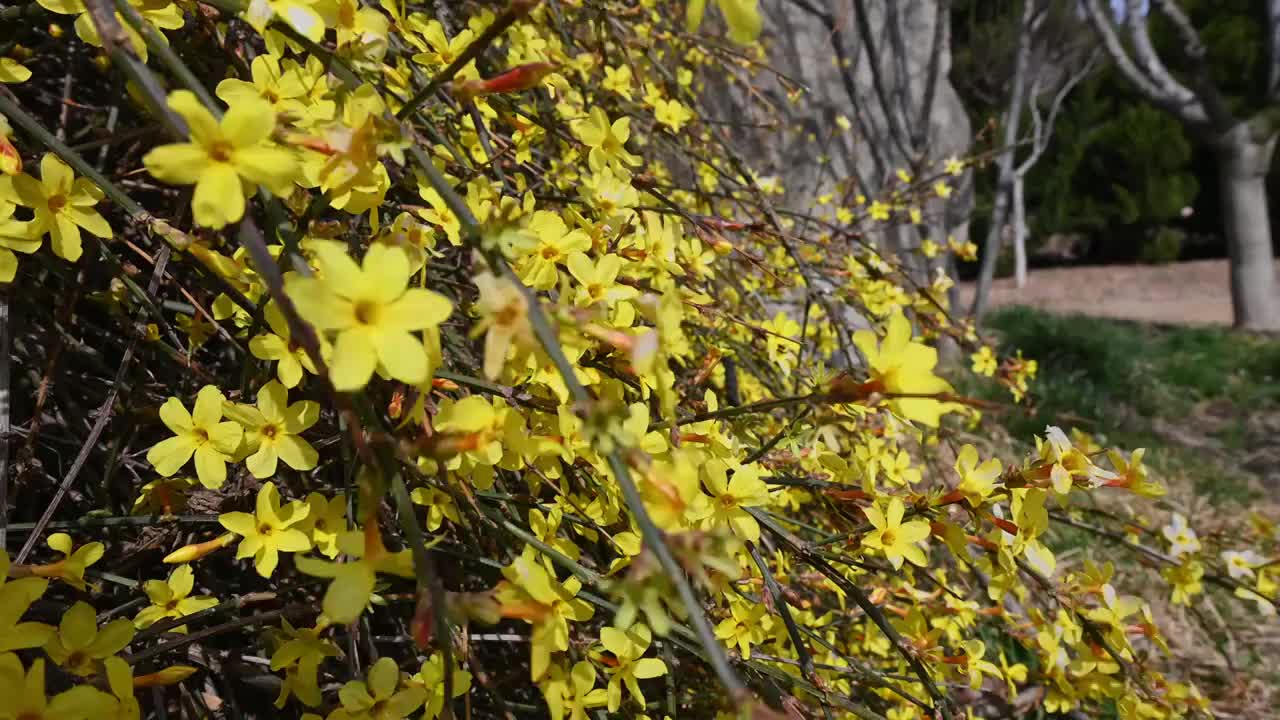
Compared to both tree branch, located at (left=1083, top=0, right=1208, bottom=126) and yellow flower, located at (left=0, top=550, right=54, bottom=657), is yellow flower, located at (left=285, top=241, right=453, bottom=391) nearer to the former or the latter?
yellow flower, located at (left=0, top=550, right=54, bottom=657)

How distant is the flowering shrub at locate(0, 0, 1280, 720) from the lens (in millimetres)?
511

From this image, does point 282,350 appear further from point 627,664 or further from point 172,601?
point 627,664

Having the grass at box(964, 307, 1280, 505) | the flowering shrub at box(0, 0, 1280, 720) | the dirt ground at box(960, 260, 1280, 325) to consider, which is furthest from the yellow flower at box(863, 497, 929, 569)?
the dirt ground at box(960, 260, 1280, 325)

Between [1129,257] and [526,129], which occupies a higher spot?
[526,129]

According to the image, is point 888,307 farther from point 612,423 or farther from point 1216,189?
point 1216,189

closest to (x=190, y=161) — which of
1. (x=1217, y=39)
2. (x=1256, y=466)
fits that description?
(x=1256, y=466)

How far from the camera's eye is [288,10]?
605 millimetres

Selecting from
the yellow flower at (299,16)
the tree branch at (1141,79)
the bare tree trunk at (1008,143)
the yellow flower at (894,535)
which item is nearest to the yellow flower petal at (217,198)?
the yellow flower at (299,16)

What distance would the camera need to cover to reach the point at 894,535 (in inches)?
31.9

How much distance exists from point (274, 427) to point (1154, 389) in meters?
5.19

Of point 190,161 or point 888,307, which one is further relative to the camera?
point 888,307

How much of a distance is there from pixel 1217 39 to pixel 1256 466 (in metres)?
9.17

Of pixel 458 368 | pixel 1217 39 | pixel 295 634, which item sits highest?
pixel 1217 39

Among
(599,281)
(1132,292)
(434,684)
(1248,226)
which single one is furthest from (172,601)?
(1132,292)
